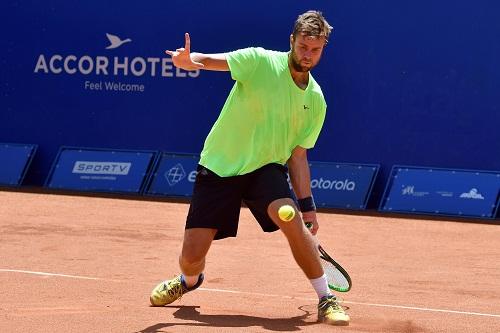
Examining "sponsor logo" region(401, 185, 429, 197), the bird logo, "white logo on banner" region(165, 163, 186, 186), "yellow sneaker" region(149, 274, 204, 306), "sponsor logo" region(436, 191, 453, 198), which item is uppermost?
the bird logo

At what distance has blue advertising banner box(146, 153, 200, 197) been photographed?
1393 centimetres

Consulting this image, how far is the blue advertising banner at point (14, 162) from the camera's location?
1491 centimetres

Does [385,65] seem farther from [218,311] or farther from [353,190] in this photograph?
[218,311]

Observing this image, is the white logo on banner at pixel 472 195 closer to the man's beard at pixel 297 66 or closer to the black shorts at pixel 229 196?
the black shorts at pixel 229 196

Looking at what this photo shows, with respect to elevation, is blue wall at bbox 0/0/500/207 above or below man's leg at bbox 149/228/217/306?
above

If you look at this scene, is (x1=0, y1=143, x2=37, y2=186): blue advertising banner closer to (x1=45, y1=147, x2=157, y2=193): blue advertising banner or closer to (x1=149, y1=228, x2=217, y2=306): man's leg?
(x1=45, y1=147, x2=157, y2=193): blue advertising banner

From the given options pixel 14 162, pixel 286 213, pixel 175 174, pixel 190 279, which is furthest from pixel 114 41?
pixel 286 213

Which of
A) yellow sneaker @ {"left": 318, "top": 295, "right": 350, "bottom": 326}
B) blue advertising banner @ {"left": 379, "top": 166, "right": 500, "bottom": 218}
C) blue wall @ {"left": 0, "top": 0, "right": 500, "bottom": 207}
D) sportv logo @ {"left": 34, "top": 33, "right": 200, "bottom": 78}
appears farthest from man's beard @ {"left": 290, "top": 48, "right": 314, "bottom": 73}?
sportv logo @ {"left": 34, "top": 33, "right": 200, "bottom": 78}

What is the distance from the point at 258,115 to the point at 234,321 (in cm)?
111

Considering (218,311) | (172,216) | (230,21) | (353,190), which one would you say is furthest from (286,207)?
(230,21)

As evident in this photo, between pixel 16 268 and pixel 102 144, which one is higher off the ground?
pixel 102 144

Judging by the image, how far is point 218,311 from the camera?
6.02 meters

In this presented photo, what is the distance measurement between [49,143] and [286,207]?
10042 mm

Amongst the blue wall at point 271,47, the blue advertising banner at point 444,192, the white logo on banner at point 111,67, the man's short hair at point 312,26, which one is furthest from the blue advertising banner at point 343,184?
the man's short hair at point 312,26
